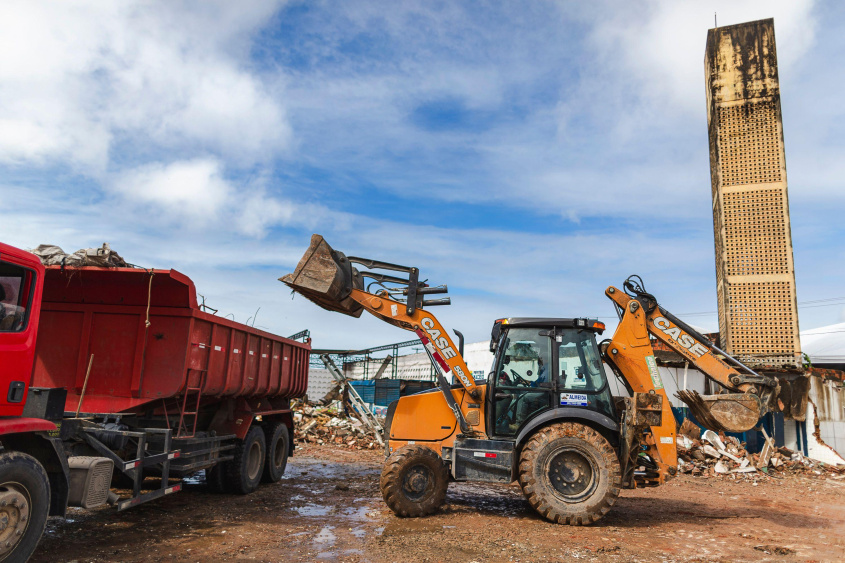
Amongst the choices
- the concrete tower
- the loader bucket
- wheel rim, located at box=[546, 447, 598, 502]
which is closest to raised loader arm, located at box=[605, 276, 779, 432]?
wheel rim, located at box=[546, 447, 598, 502]

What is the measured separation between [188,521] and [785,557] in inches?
249

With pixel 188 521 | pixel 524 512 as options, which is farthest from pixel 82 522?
pixel 524 512

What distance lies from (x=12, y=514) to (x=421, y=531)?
152 inches

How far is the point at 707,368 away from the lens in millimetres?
7922

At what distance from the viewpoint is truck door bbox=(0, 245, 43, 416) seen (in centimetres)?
441

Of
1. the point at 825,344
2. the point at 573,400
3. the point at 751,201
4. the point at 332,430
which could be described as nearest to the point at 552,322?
the point at 573,400

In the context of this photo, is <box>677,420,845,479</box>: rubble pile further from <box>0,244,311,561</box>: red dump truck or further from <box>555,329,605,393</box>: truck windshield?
<box>0,244,311,561</box>: red dump truck

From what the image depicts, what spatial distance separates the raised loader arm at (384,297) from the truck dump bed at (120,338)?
1532mm

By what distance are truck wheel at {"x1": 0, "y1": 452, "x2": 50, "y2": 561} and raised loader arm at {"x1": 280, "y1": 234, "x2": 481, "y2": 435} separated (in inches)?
150

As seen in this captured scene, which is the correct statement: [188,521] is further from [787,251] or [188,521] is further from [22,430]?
[787,251]

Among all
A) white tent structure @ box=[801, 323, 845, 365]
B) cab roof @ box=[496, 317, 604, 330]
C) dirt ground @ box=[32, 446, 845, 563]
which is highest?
white tent structure @ box=[801, 323, 845, 365]

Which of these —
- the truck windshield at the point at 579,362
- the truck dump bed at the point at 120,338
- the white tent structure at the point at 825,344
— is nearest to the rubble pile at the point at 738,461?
the truck windshield at the point at 579,362

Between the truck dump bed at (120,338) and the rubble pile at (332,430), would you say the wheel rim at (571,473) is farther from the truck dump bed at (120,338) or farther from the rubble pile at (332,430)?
the rubble pile at (332,430)

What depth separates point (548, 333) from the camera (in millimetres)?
7535
